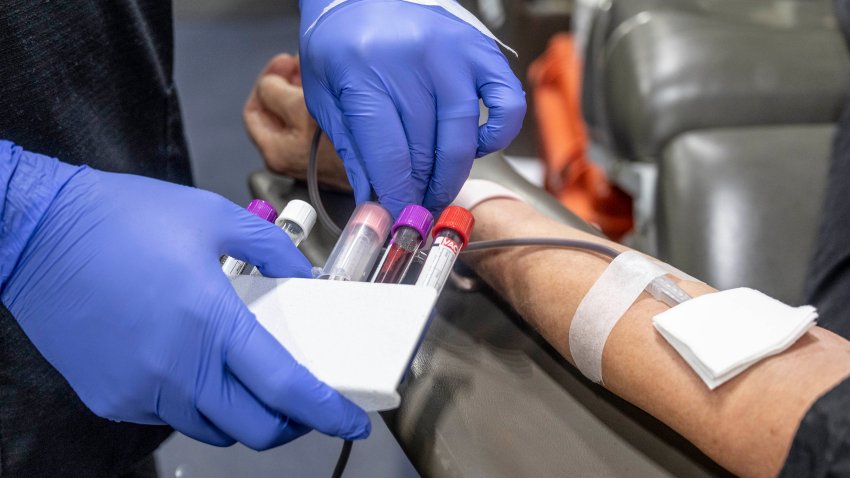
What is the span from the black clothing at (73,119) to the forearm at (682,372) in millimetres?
484

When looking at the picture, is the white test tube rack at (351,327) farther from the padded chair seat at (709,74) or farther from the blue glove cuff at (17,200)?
the padded chair seat at (709,74)

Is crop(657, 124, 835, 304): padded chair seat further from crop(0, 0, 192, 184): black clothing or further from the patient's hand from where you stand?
crop(0, 0, 192, 184): black clothing

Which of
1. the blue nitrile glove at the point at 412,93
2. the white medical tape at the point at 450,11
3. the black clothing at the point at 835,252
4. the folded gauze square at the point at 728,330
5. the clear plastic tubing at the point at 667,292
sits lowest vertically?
the black clothing at the point at 835,252

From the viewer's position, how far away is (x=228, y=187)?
199cm

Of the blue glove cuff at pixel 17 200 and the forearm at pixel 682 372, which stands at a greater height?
the blue glove cuff at pixel 17 200

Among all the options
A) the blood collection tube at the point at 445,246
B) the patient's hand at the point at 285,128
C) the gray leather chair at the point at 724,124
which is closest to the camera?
the blood collection tube at the point at 445,246

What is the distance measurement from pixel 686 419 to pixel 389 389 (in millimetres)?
269

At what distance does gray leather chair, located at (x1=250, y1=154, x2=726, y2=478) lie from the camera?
1.99ft

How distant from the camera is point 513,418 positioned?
0.65 meters

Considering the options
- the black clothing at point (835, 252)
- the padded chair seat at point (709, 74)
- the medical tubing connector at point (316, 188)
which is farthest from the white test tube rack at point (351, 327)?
the padded chair seat at point (709, 74)

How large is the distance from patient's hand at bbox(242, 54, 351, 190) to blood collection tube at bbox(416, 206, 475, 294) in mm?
264

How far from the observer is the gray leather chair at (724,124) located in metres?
1.00

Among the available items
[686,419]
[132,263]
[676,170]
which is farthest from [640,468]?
[676,170]

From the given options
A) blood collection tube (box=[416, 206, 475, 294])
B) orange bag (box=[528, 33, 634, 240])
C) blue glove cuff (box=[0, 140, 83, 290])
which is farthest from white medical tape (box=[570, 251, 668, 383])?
orange bag (box=[528, 33, 634, 240])
